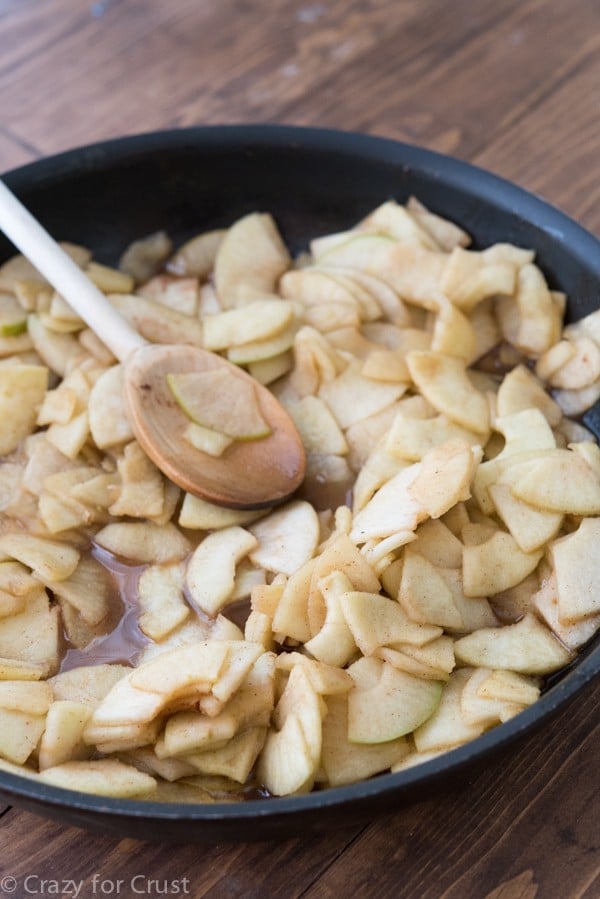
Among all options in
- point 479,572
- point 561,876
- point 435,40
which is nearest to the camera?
point 561,876

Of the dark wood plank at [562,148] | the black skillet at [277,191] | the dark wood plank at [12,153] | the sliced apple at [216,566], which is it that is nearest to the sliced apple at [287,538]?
the sliced apple at [216,566]

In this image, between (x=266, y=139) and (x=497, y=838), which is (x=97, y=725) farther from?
(x=266, y=139)

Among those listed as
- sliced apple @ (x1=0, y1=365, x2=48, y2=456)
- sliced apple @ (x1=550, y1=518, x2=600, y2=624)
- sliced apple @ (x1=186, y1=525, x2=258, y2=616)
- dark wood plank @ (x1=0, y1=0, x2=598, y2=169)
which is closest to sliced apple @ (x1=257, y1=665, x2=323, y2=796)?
sliced apple @ (x1=186, y1=525, x2=258, y2=616)

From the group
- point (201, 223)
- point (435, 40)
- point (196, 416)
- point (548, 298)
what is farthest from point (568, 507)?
point (435, 40)

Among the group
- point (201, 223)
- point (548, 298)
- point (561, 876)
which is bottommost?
point (561, 876)

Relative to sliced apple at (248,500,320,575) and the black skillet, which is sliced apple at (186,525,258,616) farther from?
the black skillet

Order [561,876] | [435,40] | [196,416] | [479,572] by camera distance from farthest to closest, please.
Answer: [435,40], [196,416], [479,572], [561,876]

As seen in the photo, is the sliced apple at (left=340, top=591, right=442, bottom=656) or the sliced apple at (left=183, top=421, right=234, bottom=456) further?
the sliced apple at (left=183, top=421, right=234, bottom=456)

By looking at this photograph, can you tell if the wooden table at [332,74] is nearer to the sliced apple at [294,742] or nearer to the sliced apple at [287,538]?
the sliced apple at [287,538]
